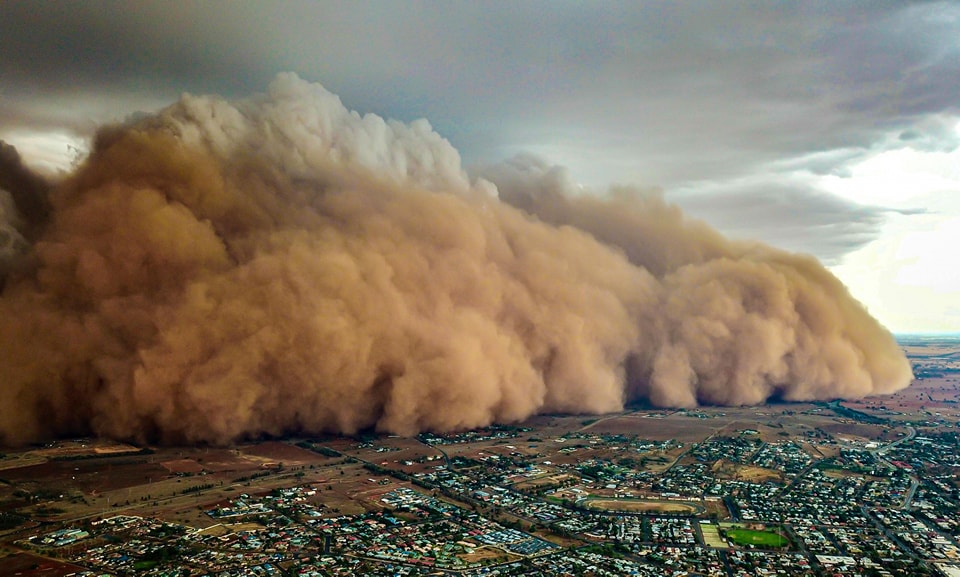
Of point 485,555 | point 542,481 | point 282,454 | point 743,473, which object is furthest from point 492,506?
point 743,473

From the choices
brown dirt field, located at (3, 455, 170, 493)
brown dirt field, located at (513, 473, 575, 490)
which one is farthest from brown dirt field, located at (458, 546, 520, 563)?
brown dirt field, located at (3, 455, 170, 493)

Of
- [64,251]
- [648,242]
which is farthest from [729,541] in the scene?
[648,242]

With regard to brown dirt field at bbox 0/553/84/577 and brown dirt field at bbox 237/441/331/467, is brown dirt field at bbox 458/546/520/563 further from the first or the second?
brown dirt field at bbox 237/441/331/467

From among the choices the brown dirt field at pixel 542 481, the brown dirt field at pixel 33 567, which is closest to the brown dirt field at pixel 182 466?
the brown dirt field at pixel 33 567

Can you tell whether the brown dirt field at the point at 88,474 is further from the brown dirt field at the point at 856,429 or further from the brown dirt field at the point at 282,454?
the brown dirt field at the point at 856,429

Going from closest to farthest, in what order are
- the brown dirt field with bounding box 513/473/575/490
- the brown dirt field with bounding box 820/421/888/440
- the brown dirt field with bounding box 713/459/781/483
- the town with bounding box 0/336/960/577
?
the town with bounding box 0/336/960/577 → the brown dirt field with bounding box 513/473/575/490 → the brown dirt field with bounding box 713/459/781/483 → the brown dirt field with bounding box 820/421/888/440
